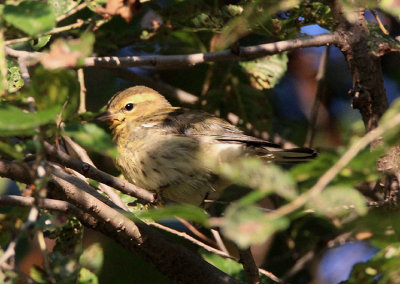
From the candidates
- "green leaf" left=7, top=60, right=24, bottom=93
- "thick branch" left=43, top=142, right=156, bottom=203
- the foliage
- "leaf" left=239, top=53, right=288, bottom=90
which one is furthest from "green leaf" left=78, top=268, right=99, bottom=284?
"leaf" left=239, top=53, right=288, bottom=90

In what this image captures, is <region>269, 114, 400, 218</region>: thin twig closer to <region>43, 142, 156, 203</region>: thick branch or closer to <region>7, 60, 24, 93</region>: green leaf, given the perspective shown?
<region>43, 142, 156, 203</region>: thick branch

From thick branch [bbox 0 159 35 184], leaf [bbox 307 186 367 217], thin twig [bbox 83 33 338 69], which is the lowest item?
thick branch [bbox 0 159 35 184]

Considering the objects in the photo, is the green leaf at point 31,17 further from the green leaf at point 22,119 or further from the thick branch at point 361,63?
the thick branch at point 361,63

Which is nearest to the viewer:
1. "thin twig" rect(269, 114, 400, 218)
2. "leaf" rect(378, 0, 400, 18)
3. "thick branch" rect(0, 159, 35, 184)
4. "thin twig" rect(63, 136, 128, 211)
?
"thin twig" rect(269, 114, 400, 218)

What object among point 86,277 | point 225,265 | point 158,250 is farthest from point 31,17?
point 225,265

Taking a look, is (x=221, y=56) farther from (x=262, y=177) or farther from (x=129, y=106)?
(x=262, y=177)

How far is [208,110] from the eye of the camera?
171 inches

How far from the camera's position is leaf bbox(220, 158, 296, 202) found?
1.25 meters

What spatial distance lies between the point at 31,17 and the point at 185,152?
210cm

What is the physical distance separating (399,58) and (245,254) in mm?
2578

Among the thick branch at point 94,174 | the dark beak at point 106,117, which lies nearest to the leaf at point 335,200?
the thick branch at point 94,174

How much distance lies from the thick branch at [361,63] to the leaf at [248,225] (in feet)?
6.05

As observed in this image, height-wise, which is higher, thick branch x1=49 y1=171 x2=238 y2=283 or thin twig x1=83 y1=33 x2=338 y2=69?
thin twig x1=83 y1=33 x2=338 y2=69

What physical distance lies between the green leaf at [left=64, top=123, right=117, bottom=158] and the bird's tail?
1.79 metres
